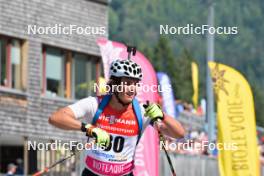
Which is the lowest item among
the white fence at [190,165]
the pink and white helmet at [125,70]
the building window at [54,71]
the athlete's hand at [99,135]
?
the white fence at [190,165]

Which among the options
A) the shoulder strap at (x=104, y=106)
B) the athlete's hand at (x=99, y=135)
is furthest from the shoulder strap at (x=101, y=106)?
the athlete's hand at (x=99, y=135)

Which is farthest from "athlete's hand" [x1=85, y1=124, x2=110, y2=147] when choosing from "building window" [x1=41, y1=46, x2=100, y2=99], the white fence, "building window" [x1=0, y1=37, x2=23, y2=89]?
"building window" [x1=41, y1=46, x2=100, y2=99]

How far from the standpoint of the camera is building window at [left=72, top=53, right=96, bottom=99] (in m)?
28.0

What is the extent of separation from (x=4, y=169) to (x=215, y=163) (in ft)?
→ 43.7

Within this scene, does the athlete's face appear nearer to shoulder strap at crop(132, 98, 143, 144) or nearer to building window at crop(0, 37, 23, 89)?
shoulder strap at crop(132, 98, 143, 144)

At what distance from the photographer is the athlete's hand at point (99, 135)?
29.2 feet

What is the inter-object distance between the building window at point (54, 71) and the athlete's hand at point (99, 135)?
57.7ft

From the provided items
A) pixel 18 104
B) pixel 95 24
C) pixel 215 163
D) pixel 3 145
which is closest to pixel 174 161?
pixel 215 163

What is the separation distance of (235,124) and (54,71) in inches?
341

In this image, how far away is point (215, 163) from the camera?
20453 mm

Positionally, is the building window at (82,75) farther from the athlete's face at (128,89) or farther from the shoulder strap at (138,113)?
the athlete's face at (128,89)

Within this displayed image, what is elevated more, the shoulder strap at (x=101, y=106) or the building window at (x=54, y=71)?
the building window at (x=54, y=71)

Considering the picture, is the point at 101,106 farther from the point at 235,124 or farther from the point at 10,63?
the point at 10,63

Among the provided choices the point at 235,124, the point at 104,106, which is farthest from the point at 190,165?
the point at 104,106
